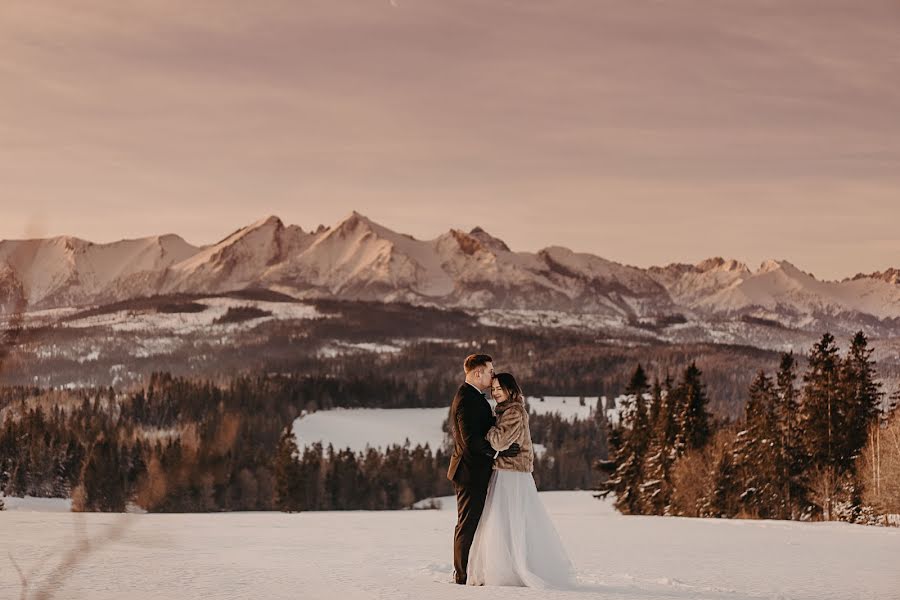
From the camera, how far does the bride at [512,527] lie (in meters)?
12.3

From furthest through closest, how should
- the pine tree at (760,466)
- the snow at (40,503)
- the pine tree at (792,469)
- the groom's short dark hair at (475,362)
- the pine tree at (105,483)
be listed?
the snow at (40,503) < the pine tree at (105,483) < the pine tree at (760,466) < the pine tree at (792,469) < the groom's short dark hair at (475,362)

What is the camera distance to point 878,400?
58.8 m

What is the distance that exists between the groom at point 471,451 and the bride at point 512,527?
10 cm

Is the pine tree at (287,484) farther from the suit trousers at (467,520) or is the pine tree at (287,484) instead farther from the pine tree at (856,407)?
the suit trousers at (467,520)

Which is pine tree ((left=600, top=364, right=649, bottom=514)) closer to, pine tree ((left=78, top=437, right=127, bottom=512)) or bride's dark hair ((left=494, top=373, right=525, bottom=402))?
bride's dark hair ((left=494, top=373, right=525, bottom=402))

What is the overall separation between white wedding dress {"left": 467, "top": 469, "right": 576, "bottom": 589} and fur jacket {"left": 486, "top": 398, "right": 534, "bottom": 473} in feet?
0.42

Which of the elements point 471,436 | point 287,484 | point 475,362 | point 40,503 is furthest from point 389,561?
point 40,503

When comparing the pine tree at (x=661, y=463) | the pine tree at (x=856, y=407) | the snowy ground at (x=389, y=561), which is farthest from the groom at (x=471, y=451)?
the pine tree at (x=661, y=463)

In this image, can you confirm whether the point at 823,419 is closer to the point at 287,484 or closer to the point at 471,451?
the point at 287,484

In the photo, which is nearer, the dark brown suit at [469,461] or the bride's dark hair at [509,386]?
the dark brown suit at [469,461]

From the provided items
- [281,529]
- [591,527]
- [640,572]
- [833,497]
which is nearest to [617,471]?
[833,497]

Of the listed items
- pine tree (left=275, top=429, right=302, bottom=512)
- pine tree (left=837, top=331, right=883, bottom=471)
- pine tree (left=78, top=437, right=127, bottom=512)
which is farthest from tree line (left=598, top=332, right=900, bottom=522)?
pine tree (left=78, top=437, right=127, bottom=512)

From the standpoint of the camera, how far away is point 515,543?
40.5 feet

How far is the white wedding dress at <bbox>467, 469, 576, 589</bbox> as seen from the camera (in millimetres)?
12305
